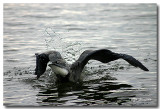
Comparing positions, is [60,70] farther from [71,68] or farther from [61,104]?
[61,104]

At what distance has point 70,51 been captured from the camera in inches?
371

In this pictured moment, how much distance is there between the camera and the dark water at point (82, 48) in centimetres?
705

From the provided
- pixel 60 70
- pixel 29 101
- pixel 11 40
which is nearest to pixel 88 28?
pixel 11 40

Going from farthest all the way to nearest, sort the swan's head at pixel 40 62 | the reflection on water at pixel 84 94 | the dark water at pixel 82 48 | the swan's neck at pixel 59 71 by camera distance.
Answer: the swan's neck at pixel 59 71, the swan's head at pixel 40 62, the dark water at pixel 82 48, the reflection on water at pixel 84 94

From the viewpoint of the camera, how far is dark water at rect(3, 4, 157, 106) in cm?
705

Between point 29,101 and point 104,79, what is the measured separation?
1.86 m

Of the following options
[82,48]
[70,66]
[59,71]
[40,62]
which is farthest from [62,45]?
[40,62]

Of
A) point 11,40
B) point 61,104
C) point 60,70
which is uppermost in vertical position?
point 11,40

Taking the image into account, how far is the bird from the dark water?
7.7 inches

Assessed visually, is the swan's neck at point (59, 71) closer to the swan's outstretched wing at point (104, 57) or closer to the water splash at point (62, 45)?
the swan's outstretched wing at point (104, 57)

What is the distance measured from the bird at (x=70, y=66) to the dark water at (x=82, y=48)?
19 cm

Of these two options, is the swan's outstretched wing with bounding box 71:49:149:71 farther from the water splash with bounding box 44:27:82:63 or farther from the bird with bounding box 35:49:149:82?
the water splash with bounding box 44:27:82:63

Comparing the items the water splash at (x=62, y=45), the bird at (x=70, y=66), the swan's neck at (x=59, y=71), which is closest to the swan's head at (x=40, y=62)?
the bird at (x=70, y=66)

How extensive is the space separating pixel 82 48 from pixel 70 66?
6.26 feet
